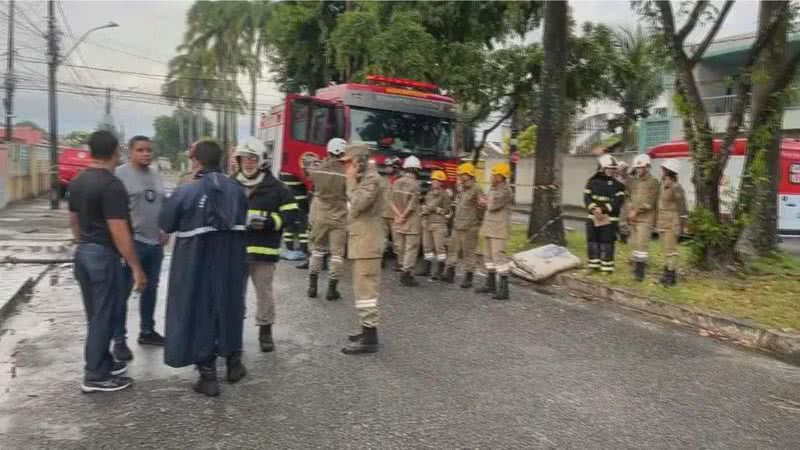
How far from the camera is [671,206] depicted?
851 centimetres

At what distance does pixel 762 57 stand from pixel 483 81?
9693mm

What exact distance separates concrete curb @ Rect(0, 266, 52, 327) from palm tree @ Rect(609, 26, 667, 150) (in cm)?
871

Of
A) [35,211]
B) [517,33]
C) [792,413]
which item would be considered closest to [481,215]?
[792,413]

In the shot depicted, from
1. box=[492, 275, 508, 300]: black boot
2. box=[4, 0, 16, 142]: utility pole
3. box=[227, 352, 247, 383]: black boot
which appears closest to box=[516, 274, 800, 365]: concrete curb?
box=[492, 275, 508, 300]: black boot

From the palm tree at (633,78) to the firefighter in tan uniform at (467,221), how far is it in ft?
10.2

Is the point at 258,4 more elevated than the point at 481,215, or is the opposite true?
the point at 258,4

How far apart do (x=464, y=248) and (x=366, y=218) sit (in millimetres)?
3843

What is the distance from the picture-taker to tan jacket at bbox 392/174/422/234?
8.93m

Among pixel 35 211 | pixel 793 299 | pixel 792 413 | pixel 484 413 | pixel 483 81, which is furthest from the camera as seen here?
pixel 35 211

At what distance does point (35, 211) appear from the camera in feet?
64.4

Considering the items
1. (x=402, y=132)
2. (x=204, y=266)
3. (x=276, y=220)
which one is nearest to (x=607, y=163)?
(x=402, y=132)

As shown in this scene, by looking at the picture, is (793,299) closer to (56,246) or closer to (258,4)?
(56,246)

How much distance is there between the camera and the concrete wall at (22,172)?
20.2 metres

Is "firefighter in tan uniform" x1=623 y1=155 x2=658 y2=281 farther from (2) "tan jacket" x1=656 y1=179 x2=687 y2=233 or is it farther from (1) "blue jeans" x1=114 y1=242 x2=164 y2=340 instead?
(1) "blue jeans" x1=114 y1=242 x2=164 y2=340
